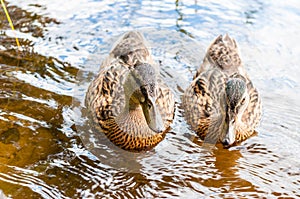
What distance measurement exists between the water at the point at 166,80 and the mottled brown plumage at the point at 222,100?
15 centimetres

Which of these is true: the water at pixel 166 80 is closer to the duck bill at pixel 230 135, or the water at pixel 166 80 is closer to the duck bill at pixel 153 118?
the duck bill at pixel 230 135

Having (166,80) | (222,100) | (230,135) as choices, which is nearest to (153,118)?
(230,135)

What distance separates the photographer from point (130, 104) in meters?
6.07

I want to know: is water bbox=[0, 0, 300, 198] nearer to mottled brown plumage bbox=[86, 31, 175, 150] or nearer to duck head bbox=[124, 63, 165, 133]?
mottled brown plumage bbox=[86, 31, 175, 150]

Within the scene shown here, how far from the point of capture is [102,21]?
26.3ft

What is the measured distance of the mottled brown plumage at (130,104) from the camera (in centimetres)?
558

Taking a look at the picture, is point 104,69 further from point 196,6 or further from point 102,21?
point 196,6

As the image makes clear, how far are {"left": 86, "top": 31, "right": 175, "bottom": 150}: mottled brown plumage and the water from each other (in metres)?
0.15

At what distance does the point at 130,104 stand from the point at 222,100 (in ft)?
3.35

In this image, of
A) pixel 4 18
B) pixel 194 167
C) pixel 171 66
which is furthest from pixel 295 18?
pixel 4 18

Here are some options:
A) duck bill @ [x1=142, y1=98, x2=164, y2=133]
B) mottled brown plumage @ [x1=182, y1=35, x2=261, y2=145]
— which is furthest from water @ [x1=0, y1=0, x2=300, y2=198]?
duck bill @ [x1=142, y1=98, x2=164, y2=133]

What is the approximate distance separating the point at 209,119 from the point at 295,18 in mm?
2747

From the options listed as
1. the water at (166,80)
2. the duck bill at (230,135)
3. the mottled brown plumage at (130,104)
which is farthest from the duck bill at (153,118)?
the duck bill at (230,135)

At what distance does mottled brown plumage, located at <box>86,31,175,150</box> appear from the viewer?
558 cm
